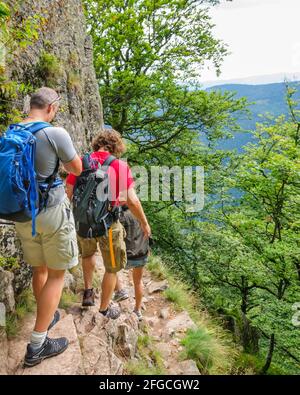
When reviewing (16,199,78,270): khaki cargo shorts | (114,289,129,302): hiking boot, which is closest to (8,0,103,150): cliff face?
(16,199,78,270): khaki cargo shorts

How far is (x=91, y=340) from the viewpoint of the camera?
3.89 meters

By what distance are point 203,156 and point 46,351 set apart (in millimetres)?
12398

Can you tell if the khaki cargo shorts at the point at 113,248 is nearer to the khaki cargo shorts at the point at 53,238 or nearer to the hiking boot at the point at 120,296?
the khaki cargo shorts at the point at 53,238

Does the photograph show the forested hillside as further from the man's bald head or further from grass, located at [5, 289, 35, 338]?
A: the man's bald head

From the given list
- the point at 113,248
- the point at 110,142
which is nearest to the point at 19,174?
the point at 110,142

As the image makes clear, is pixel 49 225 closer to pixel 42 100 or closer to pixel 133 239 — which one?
pixel 42 100

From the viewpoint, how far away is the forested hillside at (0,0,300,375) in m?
12.0

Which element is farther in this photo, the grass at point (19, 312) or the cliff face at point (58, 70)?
the cliff face at point (58, 70)

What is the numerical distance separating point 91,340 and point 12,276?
1251mm

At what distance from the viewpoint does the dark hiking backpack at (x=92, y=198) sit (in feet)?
11.6

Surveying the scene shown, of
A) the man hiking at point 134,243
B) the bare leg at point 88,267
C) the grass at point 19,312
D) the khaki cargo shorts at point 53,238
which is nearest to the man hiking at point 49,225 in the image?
the khaki cargo shorts at point 53,238

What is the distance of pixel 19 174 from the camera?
2619 millimetres

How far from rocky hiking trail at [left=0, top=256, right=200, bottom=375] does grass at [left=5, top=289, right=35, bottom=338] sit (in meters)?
0.06

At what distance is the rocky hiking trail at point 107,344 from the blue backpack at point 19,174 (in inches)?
59.6
